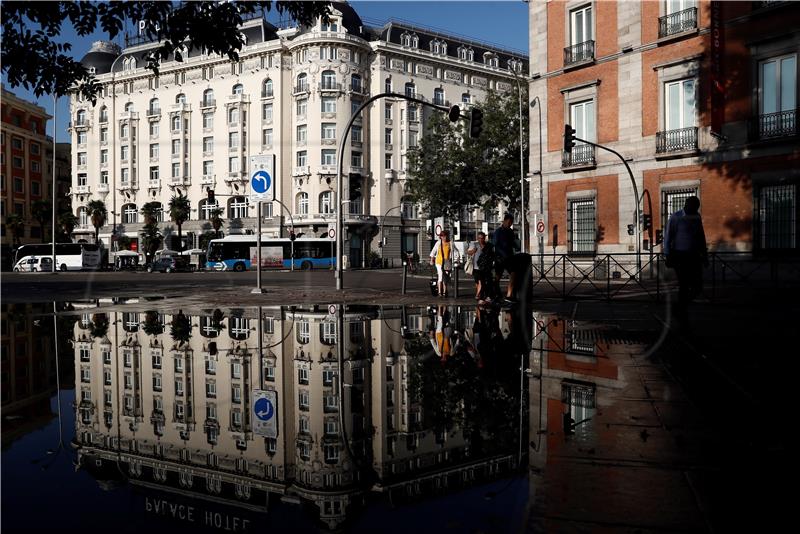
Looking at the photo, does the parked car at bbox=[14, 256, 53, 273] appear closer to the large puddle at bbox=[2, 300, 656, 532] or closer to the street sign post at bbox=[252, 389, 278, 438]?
the large puddle at bbox=[2, 300, 656, 532]

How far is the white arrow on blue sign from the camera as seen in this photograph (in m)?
16.3

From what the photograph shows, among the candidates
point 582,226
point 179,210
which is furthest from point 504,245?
point 179,210

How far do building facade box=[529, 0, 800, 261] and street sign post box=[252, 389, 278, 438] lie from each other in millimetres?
21150

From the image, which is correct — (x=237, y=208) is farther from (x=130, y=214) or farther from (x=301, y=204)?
(x=130, y=214)

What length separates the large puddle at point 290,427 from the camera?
2.59 m

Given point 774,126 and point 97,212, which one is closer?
point 774,126

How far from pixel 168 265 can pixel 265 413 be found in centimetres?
5275

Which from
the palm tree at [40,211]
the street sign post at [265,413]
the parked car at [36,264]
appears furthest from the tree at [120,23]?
the palm tree at [40,211]

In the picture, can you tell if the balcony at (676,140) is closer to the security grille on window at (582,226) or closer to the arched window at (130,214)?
the security grille on window at (582,226)

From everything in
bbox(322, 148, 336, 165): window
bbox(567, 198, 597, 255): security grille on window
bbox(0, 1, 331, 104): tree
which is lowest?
bbox(567, 198, 597, 255): security grille on window

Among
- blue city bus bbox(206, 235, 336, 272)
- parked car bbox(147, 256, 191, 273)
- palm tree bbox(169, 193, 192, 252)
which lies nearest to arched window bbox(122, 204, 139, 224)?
palm tree bbox(169, 193, 192, 252)

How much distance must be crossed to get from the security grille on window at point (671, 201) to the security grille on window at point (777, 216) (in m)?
2.80

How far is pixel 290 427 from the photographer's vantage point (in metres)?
3.80

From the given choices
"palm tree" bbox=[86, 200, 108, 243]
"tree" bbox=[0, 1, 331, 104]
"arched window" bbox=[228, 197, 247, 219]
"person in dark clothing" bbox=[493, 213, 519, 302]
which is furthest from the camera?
"palm tree" bbox=[86, 200, 108, 243]
